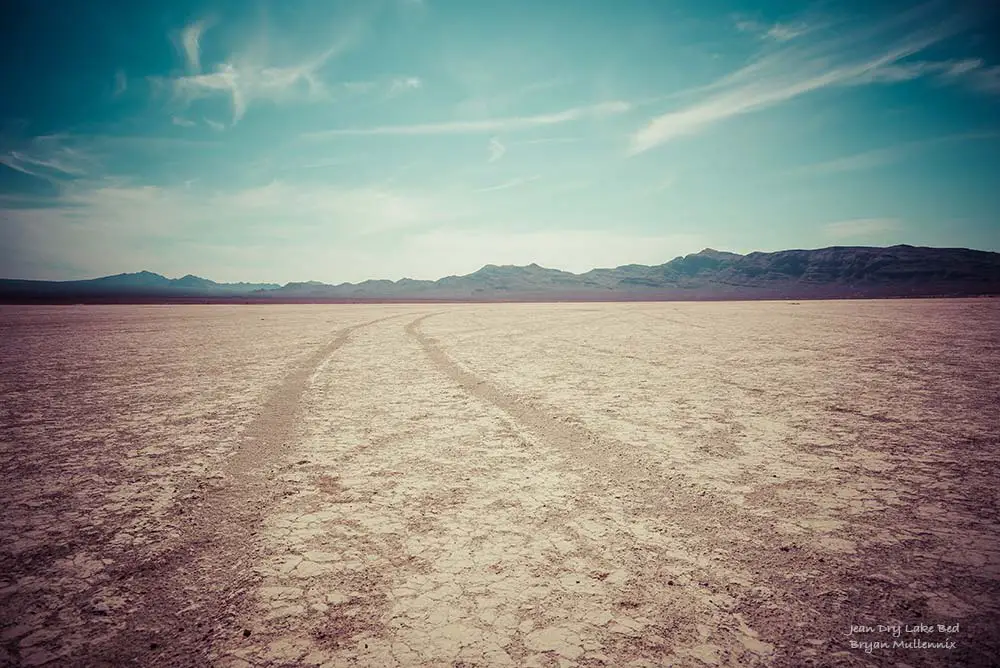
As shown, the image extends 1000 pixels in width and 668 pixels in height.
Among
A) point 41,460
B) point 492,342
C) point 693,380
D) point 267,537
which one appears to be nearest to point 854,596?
point 267,537

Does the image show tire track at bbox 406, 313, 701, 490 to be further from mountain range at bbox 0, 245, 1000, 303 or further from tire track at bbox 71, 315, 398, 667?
mountain range at bbox 0, 245, 1000, 303

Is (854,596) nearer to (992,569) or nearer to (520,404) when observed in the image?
(992,569)

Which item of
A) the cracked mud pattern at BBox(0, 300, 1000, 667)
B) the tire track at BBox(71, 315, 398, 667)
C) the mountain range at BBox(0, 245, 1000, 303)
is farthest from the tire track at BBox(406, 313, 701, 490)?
the mountain range at BBox(0, 245, 1000, 303)

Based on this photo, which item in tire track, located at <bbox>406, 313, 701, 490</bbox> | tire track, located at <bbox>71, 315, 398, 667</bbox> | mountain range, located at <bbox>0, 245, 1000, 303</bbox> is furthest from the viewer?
mountain range, located at <bbox>0, 245, 1000, 303</bbox>

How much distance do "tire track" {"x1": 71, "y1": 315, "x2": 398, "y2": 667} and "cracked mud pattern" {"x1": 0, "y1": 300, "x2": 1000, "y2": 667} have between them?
14 mm

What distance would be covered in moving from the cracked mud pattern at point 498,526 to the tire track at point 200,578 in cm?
1

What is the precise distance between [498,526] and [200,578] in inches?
66.9

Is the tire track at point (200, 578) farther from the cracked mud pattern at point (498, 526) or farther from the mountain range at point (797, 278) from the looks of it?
the mountain range at point (797, 278)

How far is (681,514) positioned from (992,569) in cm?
157

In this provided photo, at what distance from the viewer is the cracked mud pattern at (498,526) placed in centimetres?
181

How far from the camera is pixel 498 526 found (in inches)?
107

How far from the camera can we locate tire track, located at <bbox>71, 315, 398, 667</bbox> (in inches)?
68.8

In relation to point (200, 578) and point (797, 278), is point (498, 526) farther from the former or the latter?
point (797, 278)

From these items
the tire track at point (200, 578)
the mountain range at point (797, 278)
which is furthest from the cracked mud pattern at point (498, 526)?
the mountain range at point (797, 278)
